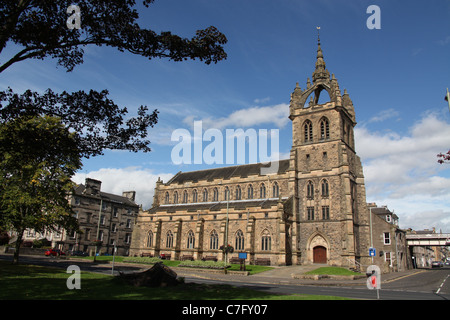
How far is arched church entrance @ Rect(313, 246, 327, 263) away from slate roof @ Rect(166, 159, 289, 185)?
1273 centimetres

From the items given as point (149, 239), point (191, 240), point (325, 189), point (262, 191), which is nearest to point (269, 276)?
point (325, 189)

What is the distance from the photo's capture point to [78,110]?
37.9 ft

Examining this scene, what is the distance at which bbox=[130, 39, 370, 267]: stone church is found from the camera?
1591 inches

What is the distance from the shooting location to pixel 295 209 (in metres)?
42.8

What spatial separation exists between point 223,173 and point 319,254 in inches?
898

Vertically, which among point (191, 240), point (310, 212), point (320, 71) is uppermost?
point (320, 71)

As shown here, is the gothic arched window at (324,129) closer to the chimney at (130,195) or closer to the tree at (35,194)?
the tree at (35,194)

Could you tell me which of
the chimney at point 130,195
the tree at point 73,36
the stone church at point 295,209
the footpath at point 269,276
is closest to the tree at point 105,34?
the tree at point 73,36

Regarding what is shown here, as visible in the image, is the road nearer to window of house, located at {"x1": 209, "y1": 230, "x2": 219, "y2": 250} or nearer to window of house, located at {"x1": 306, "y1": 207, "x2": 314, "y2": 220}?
window of house, located at {"x1": 306, "y1": 207, "x2": 314, "y2": 220}

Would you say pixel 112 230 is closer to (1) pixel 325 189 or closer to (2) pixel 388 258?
(1) pixel 325 189

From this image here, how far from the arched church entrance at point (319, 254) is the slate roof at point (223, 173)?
41.8 ft

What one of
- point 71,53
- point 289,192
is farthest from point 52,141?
point 289,192

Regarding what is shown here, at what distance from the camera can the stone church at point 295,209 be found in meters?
Result: 40.4

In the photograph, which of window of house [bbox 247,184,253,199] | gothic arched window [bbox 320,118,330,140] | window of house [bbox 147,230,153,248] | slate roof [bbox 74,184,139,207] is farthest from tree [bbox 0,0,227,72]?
slate roof [bbox 74,184,139,207]
